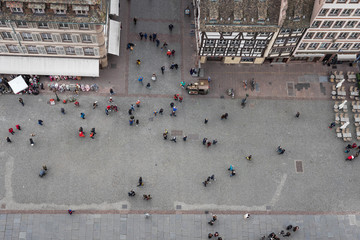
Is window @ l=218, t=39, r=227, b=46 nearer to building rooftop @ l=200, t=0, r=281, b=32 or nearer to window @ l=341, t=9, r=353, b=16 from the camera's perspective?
building rooftop @ l=200, t=0, r=281, b=32

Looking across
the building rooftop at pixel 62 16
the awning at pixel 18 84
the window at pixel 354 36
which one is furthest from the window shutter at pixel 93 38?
the window at pixel 354 36

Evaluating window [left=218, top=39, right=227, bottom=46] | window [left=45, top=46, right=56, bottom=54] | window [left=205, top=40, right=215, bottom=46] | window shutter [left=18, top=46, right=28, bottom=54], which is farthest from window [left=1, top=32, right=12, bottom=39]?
window [left=218, top=39, right=227, bottom=46]

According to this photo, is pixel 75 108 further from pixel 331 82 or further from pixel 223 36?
pixel 331 82

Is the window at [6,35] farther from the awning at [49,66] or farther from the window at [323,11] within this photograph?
the window at [323,11]

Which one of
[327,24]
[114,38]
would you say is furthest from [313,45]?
[114,38]

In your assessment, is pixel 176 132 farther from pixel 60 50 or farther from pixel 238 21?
pixel 60 50
